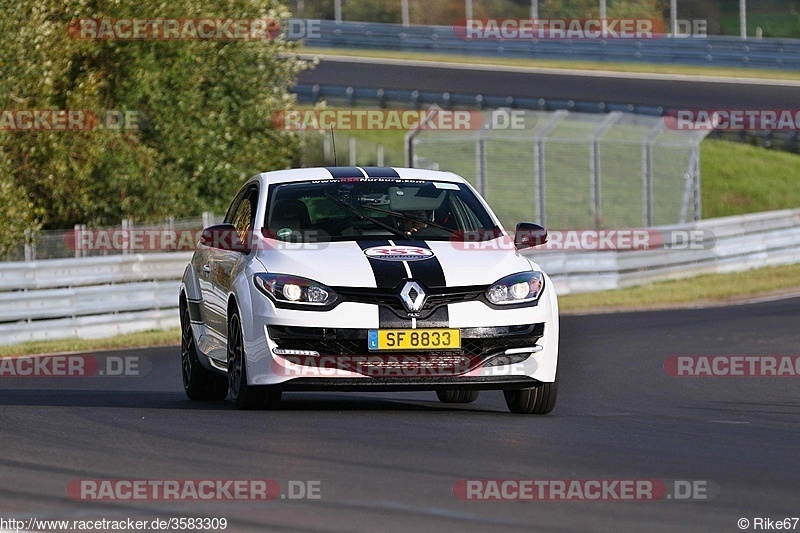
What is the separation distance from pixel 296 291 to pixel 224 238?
53.5 inches

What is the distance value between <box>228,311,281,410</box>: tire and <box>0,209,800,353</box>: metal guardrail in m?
10.1

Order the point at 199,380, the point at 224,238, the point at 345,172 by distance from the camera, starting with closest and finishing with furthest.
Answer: the point at 224,238
the point at 345,172
the point at 199,380

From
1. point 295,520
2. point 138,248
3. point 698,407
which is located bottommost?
point 138,248

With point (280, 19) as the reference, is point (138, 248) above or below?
below

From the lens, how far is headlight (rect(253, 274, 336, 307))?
9.23 metres

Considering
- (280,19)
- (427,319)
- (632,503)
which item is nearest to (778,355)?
(427,319)

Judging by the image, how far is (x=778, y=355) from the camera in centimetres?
1547

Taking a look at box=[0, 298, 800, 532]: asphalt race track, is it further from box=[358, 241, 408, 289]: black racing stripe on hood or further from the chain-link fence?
the chain-link fence

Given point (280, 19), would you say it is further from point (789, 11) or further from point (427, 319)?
point (427, 319)

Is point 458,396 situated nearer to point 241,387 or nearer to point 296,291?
point 241,387

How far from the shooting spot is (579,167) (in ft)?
113

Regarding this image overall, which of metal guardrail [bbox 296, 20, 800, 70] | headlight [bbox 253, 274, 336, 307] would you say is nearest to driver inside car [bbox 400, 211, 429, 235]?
headlight [bbox 253, 274, 336, 307]

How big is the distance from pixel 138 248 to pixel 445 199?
13102 millimetres

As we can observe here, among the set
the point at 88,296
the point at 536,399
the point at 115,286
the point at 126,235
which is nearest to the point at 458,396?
the point at 536,399
